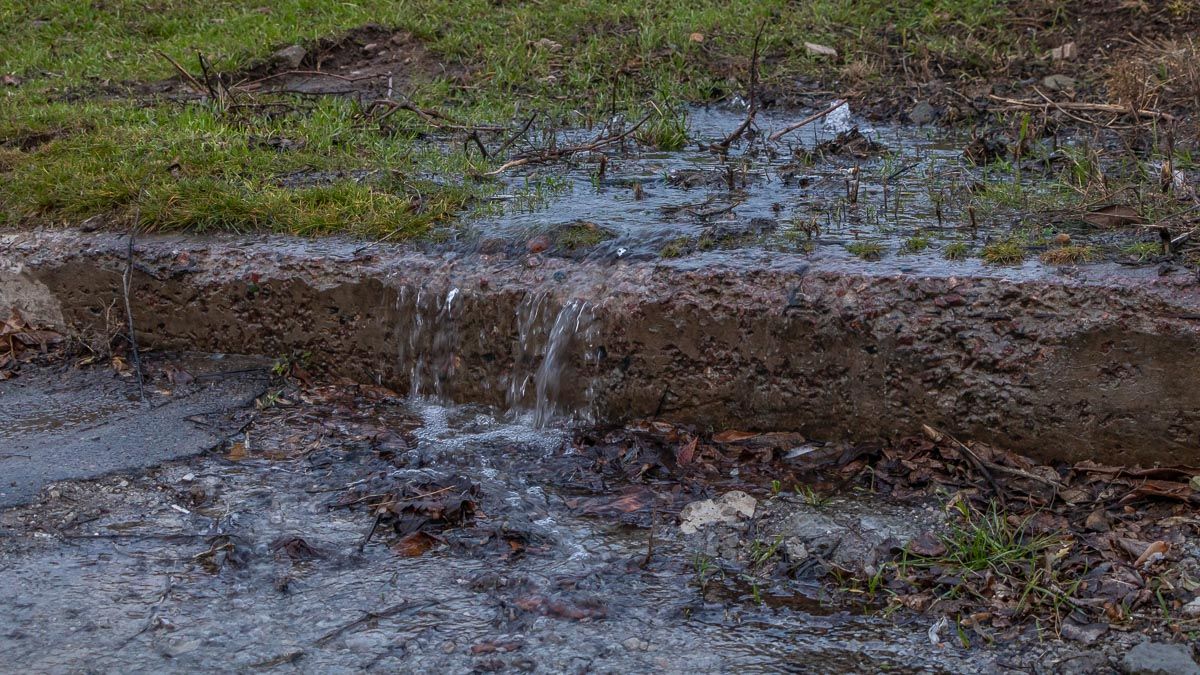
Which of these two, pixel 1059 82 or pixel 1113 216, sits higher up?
pixel 1059 82

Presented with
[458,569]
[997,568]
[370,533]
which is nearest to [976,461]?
[997,568]

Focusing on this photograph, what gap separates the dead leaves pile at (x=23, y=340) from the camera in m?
4.60

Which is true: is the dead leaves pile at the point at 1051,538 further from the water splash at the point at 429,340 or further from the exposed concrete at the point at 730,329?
the water splash at the point at 429,340

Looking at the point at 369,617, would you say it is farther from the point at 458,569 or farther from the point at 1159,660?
the point at 1159,660

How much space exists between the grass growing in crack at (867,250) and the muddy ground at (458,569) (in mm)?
679

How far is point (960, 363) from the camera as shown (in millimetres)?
3387

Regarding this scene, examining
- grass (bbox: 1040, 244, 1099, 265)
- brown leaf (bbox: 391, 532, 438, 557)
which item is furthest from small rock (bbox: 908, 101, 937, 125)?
brown leaf (bbox: 391, 532, 438, 557)

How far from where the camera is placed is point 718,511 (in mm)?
3330

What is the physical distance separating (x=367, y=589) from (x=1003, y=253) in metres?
2.14

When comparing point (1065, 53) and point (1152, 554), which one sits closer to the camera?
point (1152, 554)

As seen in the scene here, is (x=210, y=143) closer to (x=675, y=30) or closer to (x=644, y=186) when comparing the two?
(x=644, y=186)

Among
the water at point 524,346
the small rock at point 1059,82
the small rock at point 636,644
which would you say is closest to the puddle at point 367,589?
the small rock at point 636,644

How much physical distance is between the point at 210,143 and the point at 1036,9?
540cm

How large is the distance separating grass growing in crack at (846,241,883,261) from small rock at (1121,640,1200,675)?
1.49 m
